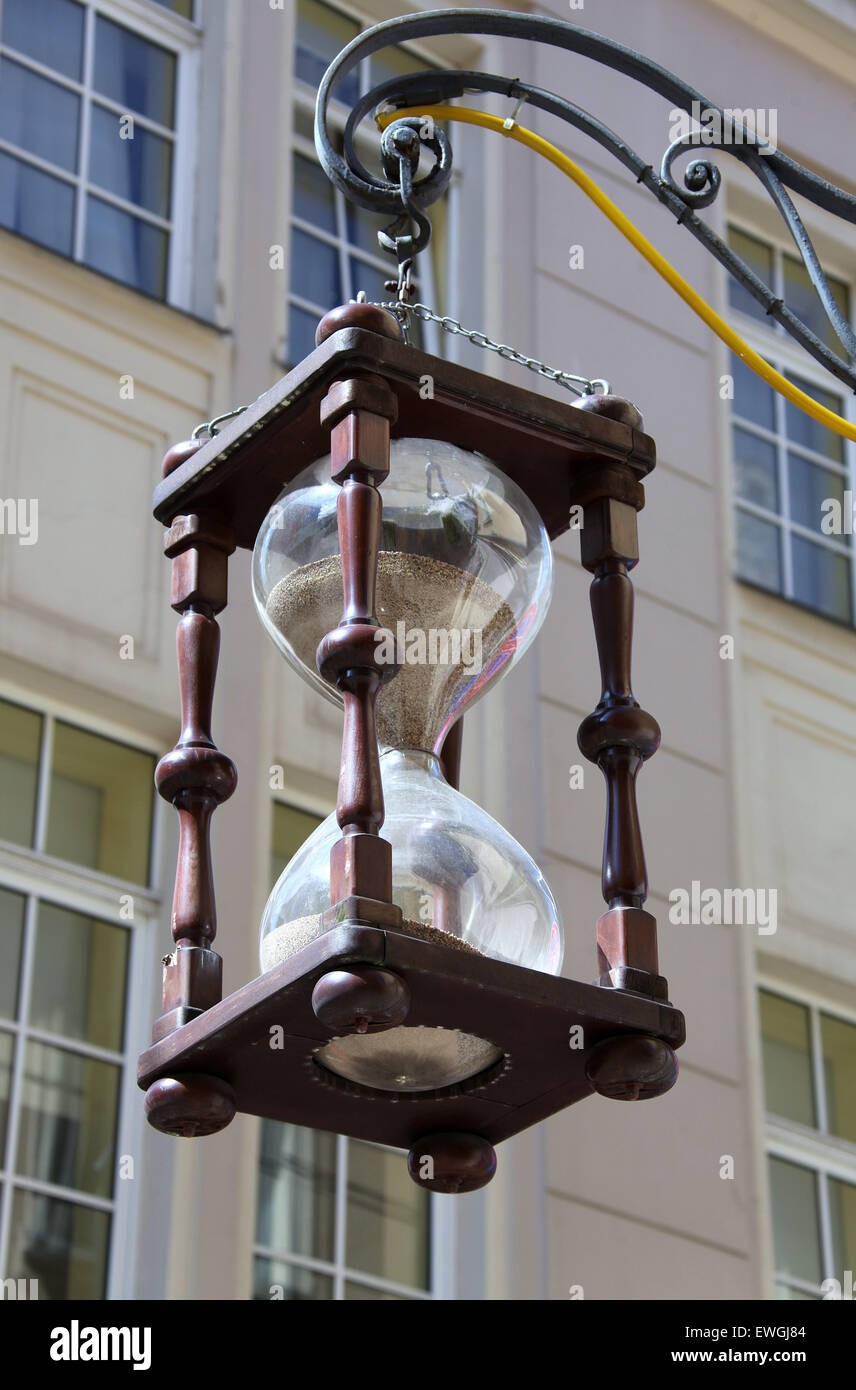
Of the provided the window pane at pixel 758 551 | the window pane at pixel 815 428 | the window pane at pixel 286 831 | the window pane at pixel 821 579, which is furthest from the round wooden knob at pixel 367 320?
the window pane at pixel 815 428

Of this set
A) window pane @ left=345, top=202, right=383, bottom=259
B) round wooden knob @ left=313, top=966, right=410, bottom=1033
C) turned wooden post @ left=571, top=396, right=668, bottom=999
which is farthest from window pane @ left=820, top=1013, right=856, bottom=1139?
round wooden knob @ left=313, top=966, right=410, bottom=1033

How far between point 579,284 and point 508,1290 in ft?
13.0

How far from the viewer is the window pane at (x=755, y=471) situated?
933 cm

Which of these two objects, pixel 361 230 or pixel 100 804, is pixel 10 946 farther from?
pixel 361 230

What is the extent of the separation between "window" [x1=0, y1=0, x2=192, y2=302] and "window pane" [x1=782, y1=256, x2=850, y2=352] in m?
3.12

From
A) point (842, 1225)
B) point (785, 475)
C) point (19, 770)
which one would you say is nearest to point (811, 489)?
point (785, 475)

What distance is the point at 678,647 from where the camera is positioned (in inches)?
327

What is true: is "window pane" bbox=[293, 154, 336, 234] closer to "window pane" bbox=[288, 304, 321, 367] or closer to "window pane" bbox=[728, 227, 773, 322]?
"window pane" bbox=[288, 304, 321, 367]

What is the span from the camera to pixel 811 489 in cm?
964

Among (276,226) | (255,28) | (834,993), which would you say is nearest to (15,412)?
(276,226)

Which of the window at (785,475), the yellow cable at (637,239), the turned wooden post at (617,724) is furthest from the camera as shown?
the window at (785,475)

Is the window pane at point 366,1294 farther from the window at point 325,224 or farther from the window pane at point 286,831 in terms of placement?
the window at point 325,224

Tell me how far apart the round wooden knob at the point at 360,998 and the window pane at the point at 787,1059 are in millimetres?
6302

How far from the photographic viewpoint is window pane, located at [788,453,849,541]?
31.2 feet
